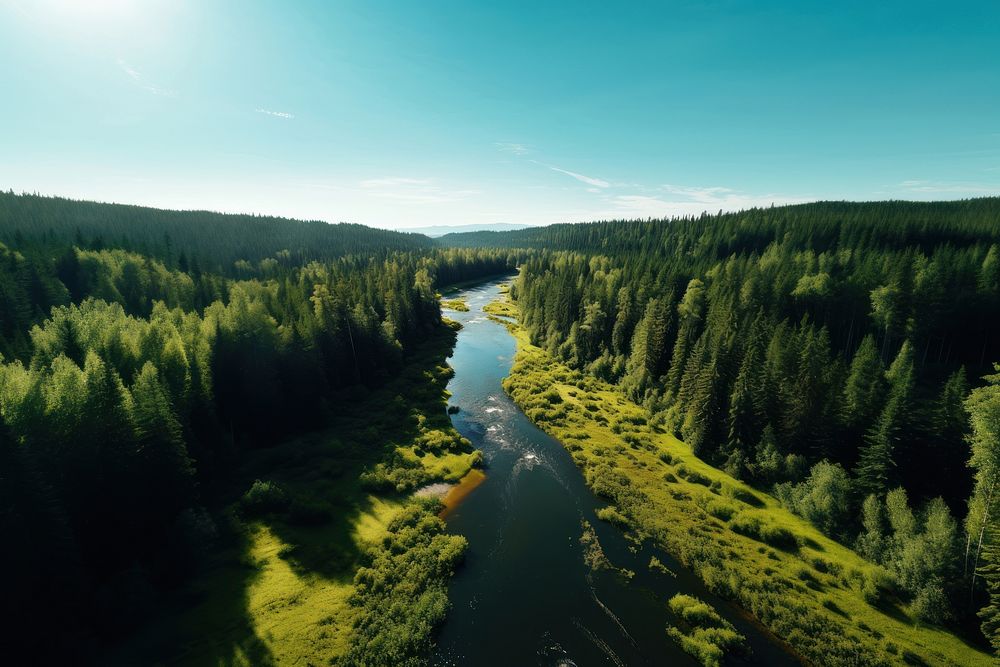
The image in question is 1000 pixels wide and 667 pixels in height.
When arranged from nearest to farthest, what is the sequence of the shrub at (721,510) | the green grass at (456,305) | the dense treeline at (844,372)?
the dense treeline at (844,372) < the shrub at (721,510) < the green grass at (456,305)

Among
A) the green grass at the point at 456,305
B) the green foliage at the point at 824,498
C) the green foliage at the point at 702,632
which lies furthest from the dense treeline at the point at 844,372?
the green grass at the point at 456,305

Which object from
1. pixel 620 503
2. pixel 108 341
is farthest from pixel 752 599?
pixel 108 341

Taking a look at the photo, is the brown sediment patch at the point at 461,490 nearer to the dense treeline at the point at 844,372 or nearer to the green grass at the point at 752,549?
the green grass at the point at 752,549

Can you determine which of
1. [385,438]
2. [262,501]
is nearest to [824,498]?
[385,438]

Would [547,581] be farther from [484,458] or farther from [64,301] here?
[64,301]

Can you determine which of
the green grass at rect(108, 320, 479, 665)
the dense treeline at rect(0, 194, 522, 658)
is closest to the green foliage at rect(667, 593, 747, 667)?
the green grass at rect(108, 320, 479, 665)

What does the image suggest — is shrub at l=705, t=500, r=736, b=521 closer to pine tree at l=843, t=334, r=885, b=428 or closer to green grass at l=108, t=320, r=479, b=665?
pine tree at l=843, t=334, r=885, b=428
